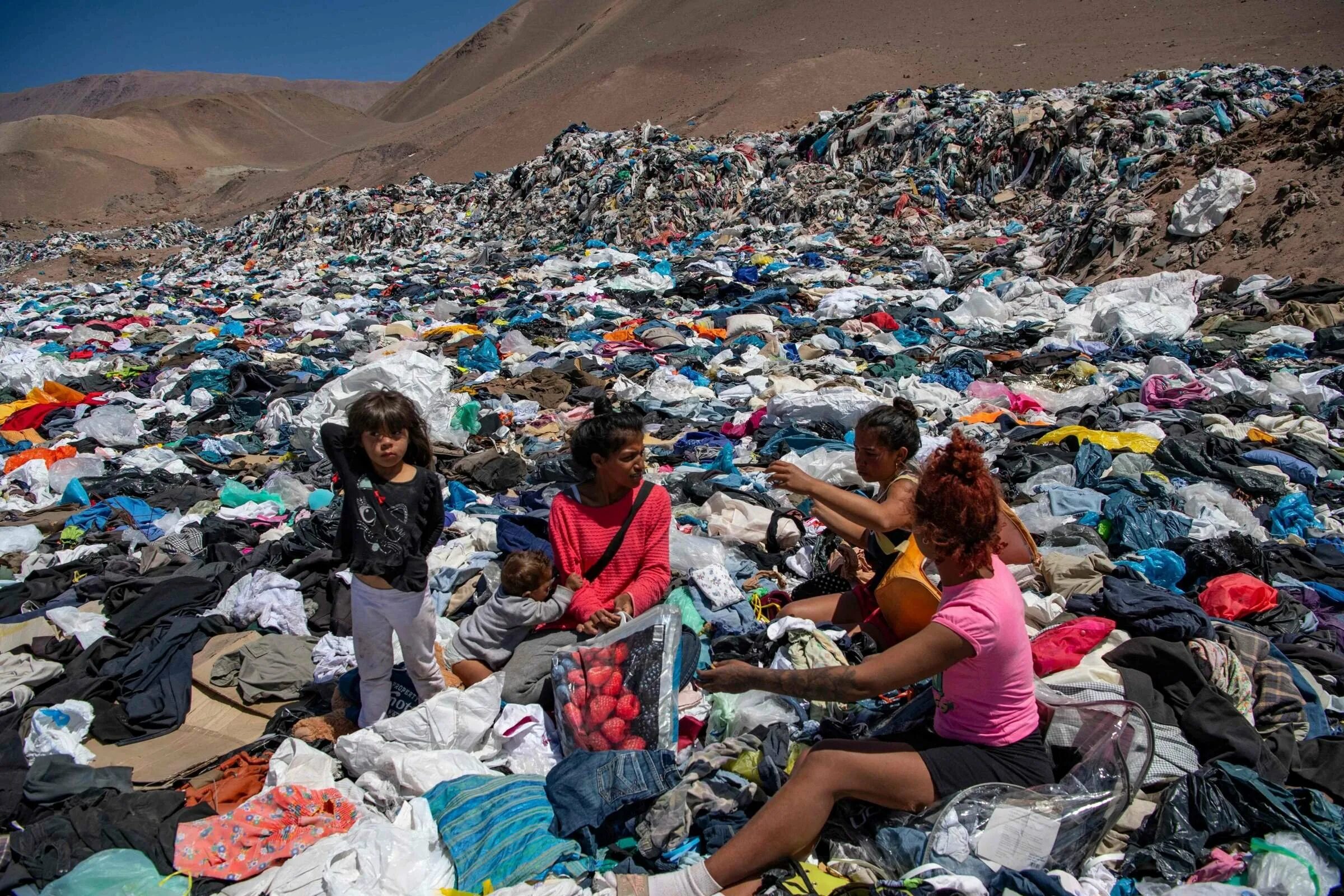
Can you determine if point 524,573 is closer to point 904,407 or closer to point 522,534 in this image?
point 522,534

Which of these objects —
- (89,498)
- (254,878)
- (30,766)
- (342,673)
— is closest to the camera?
(254,878)

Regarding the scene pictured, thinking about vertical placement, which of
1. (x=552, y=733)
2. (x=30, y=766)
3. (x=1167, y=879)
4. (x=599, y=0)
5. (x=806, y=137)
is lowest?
(x=1167, y=879)

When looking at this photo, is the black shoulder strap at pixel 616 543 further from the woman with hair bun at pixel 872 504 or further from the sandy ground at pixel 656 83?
the sandy ground at pixel 656 83

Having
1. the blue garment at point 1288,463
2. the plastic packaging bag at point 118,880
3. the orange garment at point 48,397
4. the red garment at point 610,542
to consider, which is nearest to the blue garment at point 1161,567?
the blue garment at point 1288,463

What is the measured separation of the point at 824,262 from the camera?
37.8ft

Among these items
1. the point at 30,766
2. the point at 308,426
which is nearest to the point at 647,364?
the point at 308,426

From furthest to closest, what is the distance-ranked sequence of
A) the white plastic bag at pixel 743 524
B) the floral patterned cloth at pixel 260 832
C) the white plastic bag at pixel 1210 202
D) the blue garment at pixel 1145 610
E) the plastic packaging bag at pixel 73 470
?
the white plastic bag at pixel 1210 202
the plastic packaging bag at pixel 73 470
the white plastic bag at pixel 743 524
the blue garment at pixel 1145 610
the floral patterned cloth at pixel 260 832

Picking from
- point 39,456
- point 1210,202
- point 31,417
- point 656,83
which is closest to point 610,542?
point 39,456

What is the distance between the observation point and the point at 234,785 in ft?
8.63

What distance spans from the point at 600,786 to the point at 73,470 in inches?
192

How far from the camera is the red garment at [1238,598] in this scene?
3123mm

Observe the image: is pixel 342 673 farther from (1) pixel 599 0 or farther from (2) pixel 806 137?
(1) pixel 599 0

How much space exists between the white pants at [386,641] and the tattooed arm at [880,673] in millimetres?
1217

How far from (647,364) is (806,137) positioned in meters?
12.8
